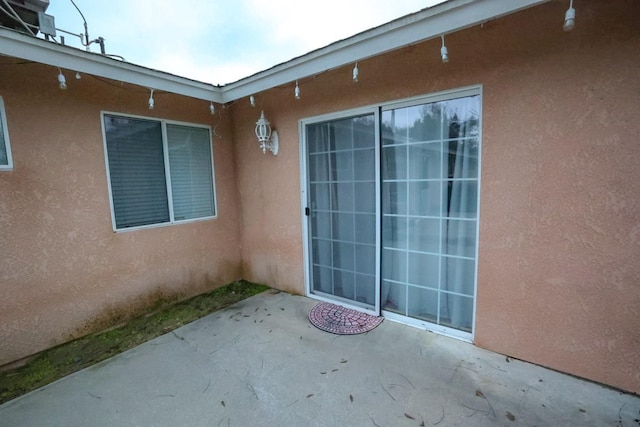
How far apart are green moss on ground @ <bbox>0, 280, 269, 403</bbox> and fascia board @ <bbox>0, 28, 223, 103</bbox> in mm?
2747

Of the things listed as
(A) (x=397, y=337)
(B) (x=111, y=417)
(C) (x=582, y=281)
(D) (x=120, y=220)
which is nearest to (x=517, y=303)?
(C) (x=582, y=281)

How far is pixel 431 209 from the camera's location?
9.21 feet

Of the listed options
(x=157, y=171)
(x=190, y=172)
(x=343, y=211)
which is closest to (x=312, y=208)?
(x=343, y=211)

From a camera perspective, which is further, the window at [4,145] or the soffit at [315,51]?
the window at [4,145]

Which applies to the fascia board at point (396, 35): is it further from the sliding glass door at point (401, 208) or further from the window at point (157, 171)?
the window at point (157, 171)

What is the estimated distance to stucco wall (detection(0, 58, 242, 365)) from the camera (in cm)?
260

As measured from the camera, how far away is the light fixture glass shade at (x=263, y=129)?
12.2 feet

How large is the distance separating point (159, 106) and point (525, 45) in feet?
13.0

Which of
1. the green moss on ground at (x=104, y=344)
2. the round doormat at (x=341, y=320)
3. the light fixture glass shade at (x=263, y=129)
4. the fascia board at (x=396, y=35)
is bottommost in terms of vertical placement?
the green moss on ground at (x=104, y=344)

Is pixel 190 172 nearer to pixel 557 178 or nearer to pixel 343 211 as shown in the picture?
pixel 343 211

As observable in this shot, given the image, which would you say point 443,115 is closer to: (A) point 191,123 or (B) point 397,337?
(B) point 397,337

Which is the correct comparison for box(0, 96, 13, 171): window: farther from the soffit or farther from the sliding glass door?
the sliding glass door

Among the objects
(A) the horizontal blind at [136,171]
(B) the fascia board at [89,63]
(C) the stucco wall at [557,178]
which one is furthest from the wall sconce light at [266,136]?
(C) the stucco wall at [557,178]

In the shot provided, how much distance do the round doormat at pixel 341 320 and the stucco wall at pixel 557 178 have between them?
43.3 inches
